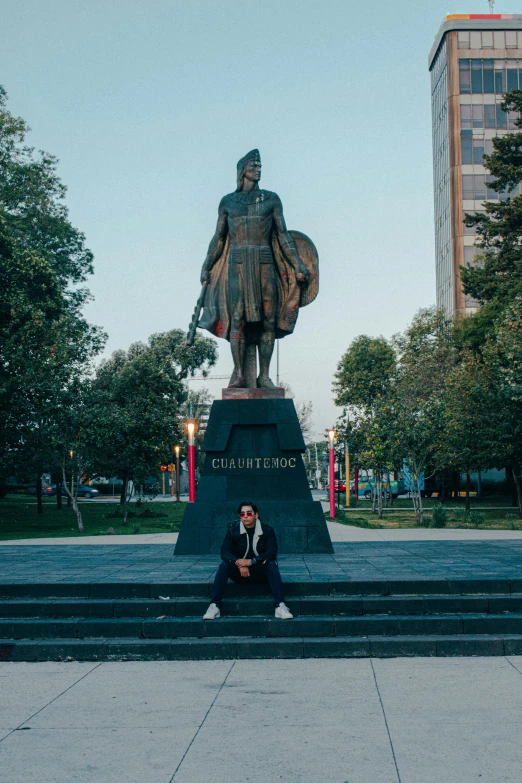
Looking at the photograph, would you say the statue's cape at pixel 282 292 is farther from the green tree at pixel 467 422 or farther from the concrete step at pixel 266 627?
the green tree at pixel 467 422

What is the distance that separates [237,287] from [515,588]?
638 centimetres

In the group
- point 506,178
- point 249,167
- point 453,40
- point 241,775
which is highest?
point 453,40

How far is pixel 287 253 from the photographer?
13.1 m

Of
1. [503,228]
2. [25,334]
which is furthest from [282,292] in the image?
[503,228]

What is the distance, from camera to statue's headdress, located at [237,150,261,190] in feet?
42.6

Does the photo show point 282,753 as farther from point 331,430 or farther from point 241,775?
point 331,430

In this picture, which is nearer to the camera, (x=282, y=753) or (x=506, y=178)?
(x=282, y=753)

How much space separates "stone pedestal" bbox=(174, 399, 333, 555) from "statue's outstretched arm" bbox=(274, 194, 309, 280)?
2099mm

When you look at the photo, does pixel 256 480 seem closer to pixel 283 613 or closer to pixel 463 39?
pixel 283 613

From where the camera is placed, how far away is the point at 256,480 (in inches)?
480

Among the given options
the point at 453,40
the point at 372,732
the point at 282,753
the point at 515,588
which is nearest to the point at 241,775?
the point at 282,753

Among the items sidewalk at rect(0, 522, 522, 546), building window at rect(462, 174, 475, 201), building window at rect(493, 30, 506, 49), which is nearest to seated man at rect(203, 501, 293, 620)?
sidewalk at rect(0, 522, 522, 546)

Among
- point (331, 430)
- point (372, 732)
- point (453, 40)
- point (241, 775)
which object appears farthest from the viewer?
point (453, 40)

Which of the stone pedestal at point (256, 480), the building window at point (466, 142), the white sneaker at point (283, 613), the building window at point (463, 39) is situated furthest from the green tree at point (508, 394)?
the building window at point (463, 39)
